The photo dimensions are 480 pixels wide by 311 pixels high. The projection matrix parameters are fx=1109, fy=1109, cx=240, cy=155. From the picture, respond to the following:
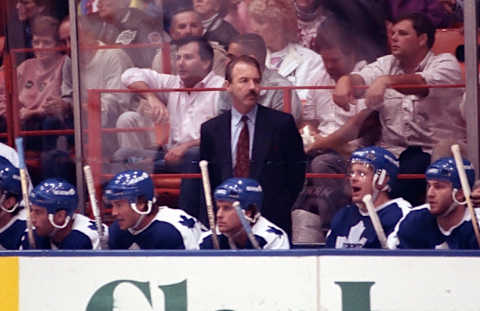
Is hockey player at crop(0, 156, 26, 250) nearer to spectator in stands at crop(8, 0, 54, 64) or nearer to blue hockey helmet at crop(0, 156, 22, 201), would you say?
blue hockey helmet at crop(0, 156, 22, 201)

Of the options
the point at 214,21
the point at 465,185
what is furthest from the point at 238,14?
the point at 465,185

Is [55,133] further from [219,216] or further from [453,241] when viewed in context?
[453,241]

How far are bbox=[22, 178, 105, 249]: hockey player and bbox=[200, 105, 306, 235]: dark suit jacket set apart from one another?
0.92m

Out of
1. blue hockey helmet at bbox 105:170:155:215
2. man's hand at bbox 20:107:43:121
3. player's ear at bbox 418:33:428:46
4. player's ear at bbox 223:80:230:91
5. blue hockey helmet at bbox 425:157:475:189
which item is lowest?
blue hockey helmet at bbox 105:170:155:215

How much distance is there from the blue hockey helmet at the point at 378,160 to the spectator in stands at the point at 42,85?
83.1 inches

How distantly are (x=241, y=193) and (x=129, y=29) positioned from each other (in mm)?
1638

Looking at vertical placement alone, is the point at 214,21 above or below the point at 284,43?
above

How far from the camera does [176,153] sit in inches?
257

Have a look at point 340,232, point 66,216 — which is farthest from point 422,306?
point 66,216

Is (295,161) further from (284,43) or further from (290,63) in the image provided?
(284,43)

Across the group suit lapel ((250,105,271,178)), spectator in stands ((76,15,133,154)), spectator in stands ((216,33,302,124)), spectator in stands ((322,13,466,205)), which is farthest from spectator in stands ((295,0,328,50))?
spectator in stands ((76,15,133,154))

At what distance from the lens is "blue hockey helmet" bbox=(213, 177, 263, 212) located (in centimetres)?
541

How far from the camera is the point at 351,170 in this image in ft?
18.1

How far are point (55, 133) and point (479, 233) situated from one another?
2928mm
